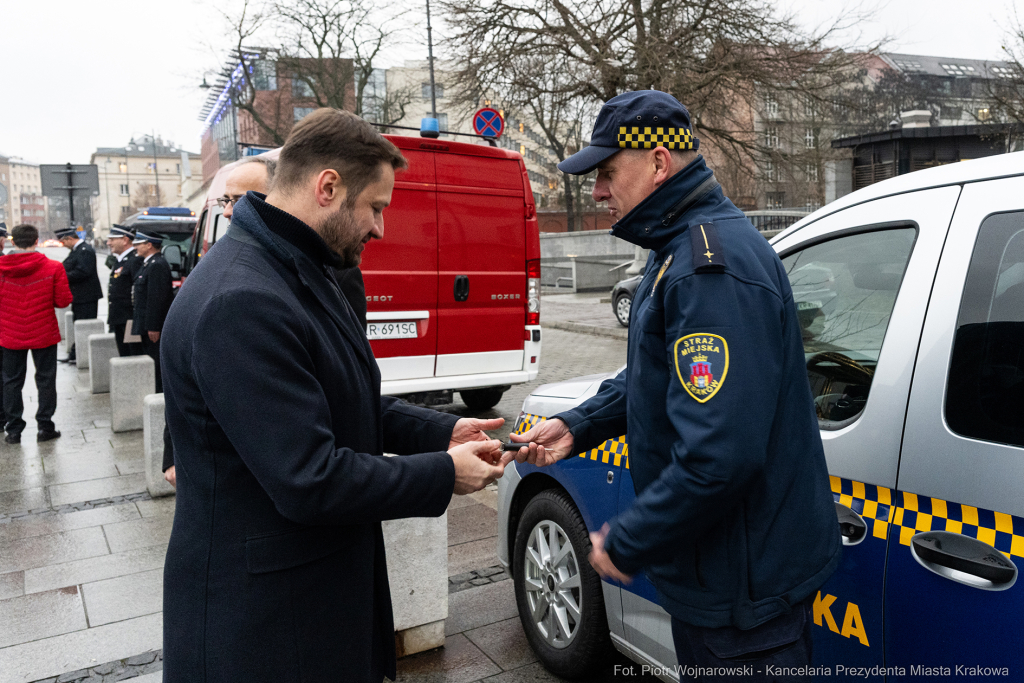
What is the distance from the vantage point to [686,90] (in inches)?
646

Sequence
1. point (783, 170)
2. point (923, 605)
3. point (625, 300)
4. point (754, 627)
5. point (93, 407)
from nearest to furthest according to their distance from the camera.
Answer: point (754, 627) < point (923, 605) < point (93, 407) < point (625, 300) < point (783, 170)

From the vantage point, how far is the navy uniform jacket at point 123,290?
11086mm

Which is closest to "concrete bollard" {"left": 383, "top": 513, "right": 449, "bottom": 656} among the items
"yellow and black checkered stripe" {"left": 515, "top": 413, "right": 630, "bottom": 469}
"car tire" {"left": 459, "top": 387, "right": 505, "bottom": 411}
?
"yellow and black checkered stripe" {"left": 515, "top": 413, "right": 630, "bottom": 469}

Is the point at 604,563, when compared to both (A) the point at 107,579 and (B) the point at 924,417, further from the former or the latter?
(A) the point at 107,579

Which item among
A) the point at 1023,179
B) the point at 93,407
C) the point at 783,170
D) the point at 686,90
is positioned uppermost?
the point at 686,90

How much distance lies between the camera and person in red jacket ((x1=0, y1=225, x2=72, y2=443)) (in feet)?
25.6

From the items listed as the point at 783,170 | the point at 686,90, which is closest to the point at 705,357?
the point at 686,90

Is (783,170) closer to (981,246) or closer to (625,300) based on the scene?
(625,300)

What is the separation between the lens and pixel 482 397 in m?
8.78

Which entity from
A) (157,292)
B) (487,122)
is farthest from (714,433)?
(487,122)

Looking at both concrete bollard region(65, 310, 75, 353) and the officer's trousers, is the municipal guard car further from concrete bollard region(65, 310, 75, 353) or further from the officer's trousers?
concrete bollard region(65, 310, 75, 353)

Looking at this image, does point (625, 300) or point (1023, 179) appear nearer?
point (1023, 179)

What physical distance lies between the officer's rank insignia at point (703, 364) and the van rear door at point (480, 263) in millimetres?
5658

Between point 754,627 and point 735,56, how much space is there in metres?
16.8
